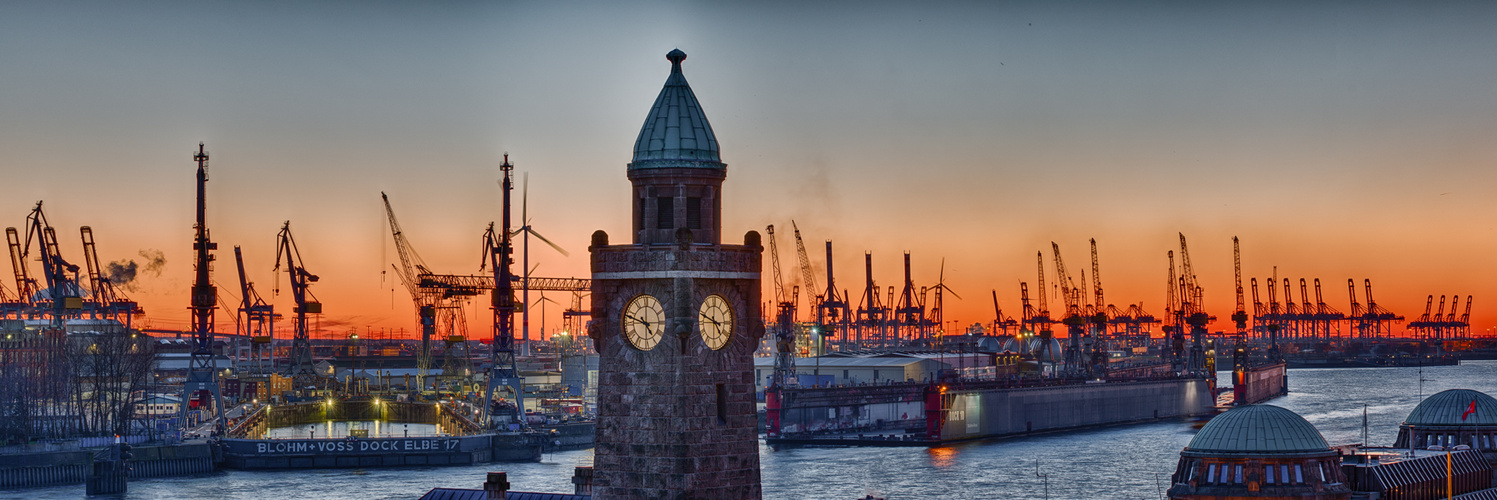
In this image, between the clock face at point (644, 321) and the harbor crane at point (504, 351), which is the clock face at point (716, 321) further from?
the harbor crane at point (504, 351)

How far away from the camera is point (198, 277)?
179375 millimetres

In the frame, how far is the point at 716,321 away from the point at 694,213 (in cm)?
221

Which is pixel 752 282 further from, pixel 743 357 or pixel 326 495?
pixel 326 495

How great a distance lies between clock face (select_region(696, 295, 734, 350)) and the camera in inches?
1400

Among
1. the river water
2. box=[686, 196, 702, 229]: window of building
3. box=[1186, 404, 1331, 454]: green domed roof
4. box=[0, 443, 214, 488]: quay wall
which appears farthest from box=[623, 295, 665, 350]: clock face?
box=[0, 443, 214, 488]: quay wall

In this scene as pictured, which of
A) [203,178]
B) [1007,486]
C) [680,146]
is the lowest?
[1007,486]

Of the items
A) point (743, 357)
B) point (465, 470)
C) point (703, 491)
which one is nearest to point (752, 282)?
point (743, 357)

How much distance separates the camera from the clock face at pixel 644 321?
3547cm

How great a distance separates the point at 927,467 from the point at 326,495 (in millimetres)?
51970

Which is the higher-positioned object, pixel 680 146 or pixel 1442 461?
pixel 680 146

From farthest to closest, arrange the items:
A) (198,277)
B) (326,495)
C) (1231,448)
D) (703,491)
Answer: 1. (198,277)
2. (326,495)
3. (1231,448)
4. (703,491)

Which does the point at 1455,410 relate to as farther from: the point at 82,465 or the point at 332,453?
the point at 332,453

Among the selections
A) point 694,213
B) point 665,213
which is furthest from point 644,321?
point 694,213

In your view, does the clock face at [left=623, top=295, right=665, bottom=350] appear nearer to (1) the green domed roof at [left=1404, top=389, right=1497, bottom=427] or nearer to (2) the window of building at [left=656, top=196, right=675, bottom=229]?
(2) the window of building at [left=656, top=196, right=675, bottom=229]
